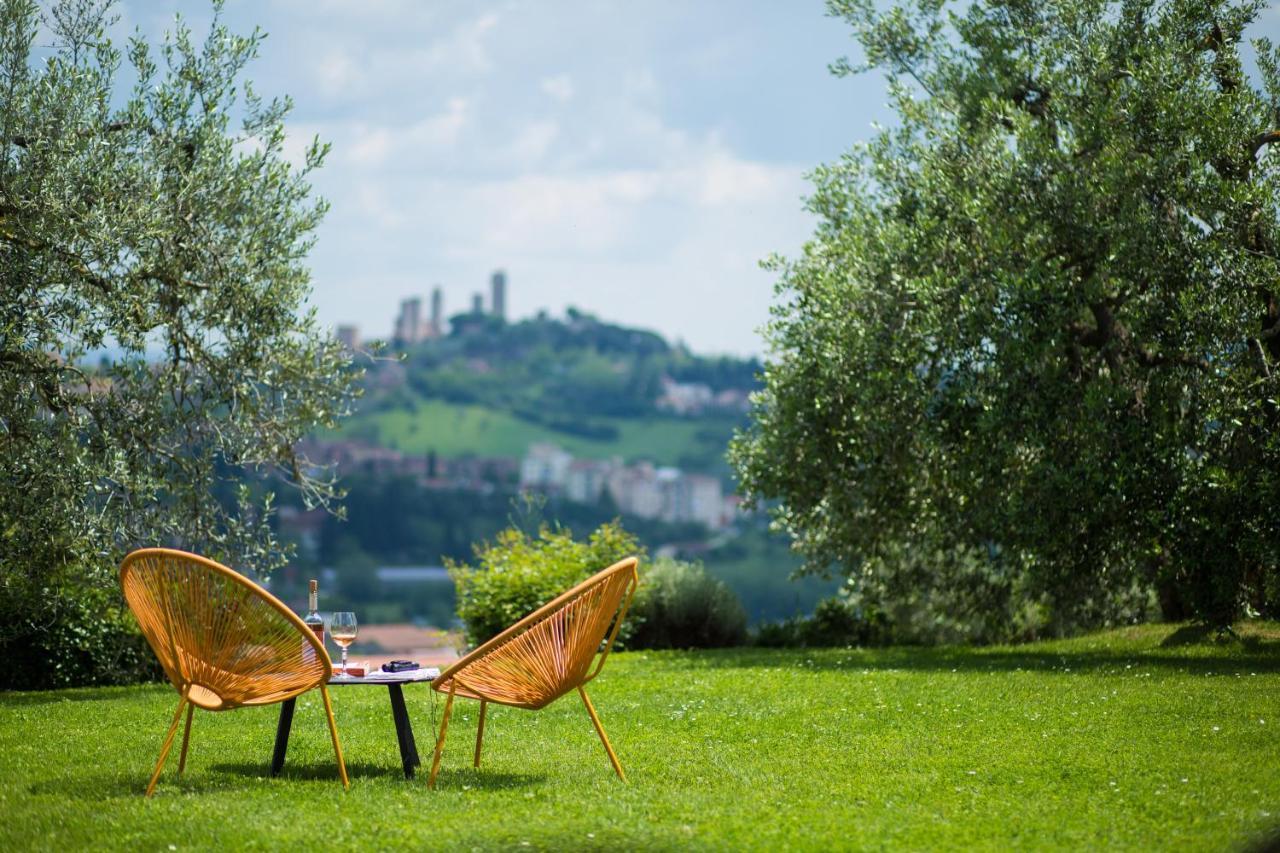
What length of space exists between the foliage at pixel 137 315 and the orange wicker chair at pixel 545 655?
16.4ft

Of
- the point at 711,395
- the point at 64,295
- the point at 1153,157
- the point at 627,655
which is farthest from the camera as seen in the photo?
the point at 711,395

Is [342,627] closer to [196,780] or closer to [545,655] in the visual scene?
[196,780]

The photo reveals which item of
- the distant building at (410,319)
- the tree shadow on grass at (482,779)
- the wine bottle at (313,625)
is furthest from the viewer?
the distant building at (410,319)

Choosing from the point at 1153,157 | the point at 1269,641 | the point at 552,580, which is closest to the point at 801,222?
the point at 1153,157

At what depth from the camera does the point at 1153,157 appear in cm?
1066

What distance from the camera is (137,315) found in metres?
10.1

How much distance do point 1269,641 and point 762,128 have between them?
6544cm

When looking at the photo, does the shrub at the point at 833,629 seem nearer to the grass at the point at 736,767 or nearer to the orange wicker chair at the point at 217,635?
the grass at the point at 736,767

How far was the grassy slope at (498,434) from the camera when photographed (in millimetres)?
74375

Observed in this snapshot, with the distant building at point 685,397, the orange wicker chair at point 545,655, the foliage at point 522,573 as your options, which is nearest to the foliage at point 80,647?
the foliage at point 522,573

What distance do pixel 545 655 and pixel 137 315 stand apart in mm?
5871

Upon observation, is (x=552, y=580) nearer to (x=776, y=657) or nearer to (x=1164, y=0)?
(x=776, y=657)

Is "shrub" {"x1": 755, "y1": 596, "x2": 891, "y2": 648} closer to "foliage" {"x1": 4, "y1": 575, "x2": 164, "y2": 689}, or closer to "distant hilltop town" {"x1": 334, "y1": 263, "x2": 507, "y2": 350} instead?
"foliage" {"x1": 4, "y1": 575, "x2": 164, "y2": 689}

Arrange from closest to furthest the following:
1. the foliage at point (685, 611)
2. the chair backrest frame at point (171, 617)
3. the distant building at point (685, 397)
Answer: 1. the chair backrest frame at point (171, 617)
2. the foliage at point (685, 611)
3. the distant building at point (685, 397)
